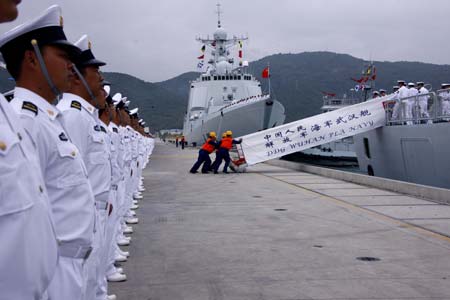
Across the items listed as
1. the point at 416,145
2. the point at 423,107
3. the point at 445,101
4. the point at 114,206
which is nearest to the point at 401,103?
the point at 423,107

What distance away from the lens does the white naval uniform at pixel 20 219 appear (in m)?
1.42

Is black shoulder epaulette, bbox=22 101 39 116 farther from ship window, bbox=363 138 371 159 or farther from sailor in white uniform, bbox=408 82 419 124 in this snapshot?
ship window, bbox=363 138 371 159

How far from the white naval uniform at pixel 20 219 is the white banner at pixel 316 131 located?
15477 millimetres

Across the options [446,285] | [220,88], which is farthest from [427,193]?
[220,88]

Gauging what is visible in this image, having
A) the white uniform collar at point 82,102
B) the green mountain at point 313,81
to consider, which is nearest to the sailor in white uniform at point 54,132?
the white uniform collar at point 82,102

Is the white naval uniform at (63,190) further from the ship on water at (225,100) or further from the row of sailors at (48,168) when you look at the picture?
the ship on water at (225,100)

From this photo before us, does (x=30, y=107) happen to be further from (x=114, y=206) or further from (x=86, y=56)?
(x=114, y=206)

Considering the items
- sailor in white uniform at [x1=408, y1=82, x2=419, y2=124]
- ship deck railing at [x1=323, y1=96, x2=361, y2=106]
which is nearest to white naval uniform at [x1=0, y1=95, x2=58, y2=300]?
sailor in white uniform at [x1=408, y1=82, x2=419, y2=124]

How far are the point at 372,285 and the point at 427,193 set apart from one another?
6060mm

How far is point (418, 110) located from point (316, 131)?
3.69 metres

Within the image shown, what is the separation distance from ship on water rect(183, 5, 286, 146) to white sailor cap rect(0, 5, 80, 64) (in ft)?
107

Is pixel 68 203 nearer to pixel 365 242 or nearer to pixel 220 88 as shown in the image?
pixel 365 242

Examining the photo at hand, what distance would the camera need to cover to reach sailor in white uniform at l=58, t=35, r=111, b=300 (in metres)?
2.94

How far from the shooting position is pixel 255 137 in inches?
679
